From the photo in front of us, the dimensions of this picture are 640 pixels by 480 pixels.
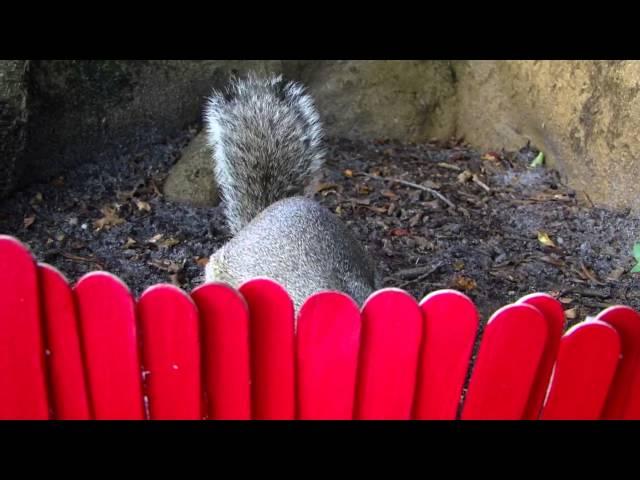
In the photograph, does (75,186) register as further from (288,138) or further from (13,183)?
(288,138)

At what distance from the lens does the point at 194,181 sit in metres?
3.52

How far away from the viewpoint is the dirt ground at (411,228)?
2.92 metres

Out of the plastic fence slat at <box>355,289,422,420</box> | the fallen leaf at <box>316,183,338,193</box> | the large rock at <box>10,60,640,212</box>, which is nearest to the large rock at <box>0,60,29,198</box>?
the large rock at <box>10,60,640,212</box>

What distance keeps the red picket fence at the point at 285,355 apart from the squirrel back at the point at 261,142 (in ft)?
4.83

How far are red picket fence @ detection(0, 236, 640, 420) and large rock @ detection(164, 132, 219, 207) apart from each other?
2140 mm

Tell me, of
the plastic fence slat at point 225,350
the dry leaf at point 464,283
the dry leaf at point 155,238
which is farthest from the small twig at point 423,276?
the plastic fence slat at point 225,350

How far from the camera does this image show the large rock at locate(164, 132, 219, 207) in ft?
11.4

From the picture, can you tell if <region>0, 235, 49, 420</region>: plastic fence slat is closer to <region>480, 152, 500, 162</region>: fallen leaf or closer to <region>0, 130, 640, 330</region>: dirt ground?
<region>0, 130, 640, 330</region>: dirt ground

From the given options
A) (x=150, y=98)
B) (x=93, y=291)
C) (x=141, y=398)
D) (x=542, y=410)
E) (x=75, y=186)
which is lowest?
(x=542, y=410)

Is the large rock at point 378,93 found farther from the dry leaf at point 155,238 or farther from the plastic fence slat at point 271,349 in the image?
the plastic fence slat at point 271,349

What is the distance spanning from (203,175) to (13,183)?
0.93 meters

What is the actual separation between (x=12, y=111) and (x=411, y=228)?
76.3 inches

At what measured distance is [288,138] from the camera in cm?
273
